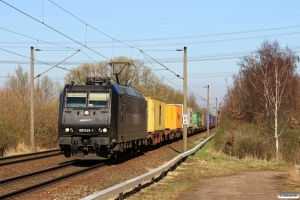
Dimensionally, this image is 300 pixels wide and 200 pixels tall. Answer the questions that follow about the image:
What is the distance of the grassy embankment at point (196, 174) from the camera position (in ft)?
38.1

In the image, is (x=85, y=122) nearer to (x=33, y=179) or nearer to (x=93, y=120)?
(x=93, y=120)

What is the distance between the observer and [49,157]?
23641mm

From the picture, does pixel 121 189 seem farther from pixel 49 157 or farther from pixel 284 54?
pixel 284 54

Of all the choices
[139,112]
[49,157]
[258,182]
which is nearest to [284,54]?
[139,112]

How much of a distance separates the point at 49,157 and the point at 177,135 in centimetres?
2184

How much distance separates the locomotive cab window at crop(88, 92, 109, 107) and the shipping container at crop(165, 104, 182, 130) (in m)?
18.8

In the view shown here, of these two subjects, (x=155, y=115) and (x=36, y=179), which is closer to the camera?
(x=36, y=179)

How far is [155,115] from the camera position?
31.2 m

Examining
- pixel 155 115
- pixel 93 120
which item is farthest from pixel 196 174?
pixel 155 115

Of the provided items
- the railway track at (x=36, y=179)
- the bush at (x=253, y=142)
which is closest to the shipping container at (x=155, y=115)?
the bush at (x=253, y=142)

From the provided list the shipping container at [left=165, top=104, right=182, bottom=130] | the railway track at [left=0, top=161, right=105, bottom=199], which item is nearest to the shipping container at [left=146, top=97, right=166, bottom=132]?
the shipping container at [left=165, top=104, right=182, bottom=130]

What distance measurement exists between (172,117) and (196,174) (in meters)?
23.6

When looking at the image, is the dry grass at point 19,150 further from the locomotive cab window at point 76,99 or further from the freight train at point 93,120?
the locomotive cab window at point 76,99

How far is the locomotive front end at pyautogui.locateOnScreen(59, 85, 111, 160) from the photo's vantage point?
1838 cm
